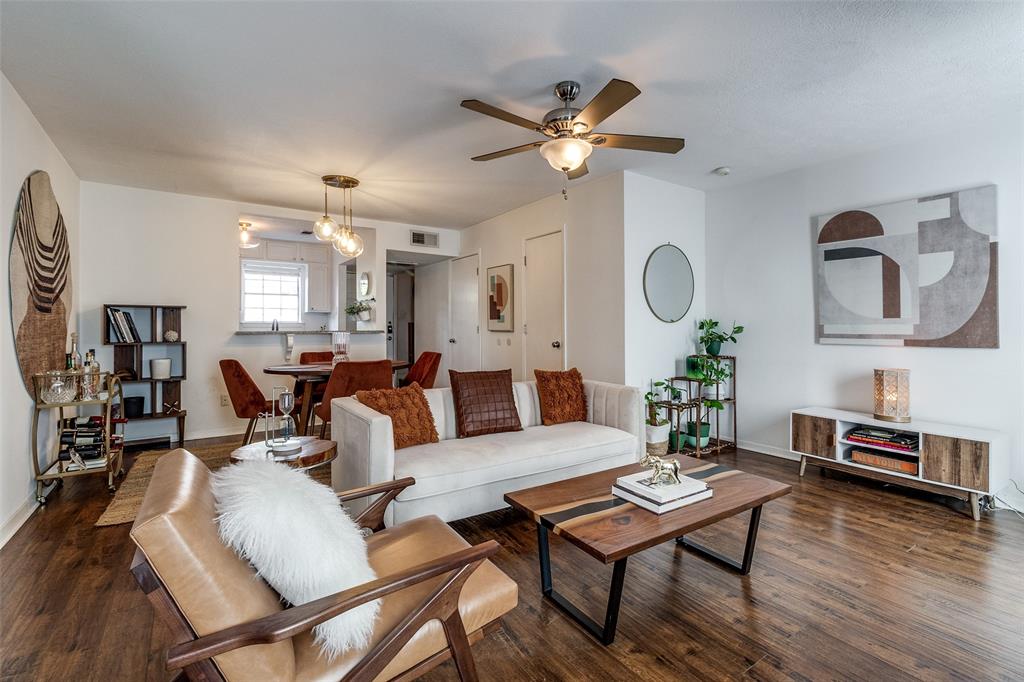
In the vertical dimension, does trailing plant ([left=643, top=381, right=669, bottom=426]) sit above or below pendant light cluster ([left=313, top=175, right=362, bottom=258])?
below

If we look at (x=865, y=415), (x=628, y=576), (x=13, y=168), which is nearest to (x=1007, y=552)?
(x=865, y=415)

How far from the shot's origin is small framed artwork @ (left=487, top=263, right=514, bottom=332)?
18.3ft

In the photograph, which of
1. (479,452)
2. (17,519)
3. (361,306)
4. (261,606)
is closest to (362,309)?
(361,306)

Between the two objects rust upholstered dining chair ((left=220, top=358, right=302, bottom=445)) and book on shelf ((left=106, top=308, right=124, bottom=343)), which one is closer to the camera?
rust upholstered dining chair ((left=220, top=358, right=302, bottom=445))

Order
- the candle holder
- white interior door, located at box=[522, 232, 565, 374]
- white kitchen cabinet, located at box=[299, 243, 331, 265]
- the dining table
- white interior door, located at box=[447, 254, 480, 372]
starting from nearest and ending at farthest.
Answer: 1. the candle holder
2. the dining table
3. white interior door, located at box=[522, 232, 565, 374]
4. white interior door, located at box=[447, 254, 480, 372]
5. white kitchen cabinet, located at box=[299, 243, 331, 265]

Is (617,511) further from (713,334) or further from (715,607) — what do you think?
(713,334)

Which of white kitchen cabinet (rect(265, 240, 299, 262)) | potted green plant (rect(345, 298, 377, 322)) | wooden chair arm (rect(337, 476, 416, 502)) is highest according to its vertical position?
white kitchen cabinet (rect(265, 240, 299, 262))

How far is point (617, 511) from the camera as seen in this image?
193cm

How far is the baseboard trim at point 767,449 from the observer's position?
4193 millimetres

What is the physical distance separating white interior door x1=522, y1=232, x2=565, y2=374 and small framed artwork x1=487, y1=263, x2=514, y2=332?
0.95 ft

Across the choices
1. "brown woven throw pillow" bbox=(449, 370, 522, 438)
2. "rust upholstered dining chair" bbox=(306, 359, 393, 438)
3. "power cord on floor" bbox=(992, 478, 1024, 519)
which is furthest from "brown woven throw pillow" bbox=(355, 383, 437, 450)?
"power cord on floor" bbox=(992, 478, 1024, 519)

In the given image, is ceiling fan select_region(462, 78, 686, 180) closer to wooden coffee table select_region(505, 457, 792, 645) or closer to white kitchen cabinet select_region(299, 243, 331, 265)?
wooden coffee table select_region(505, 457, 792, 645)

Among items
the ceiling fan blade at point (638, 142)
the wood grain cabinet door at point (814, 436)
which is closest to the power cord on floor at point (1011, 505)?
the wood grain cabinet door at point (814, 436)

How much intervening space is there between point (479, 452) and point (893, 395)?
9.89 ft
